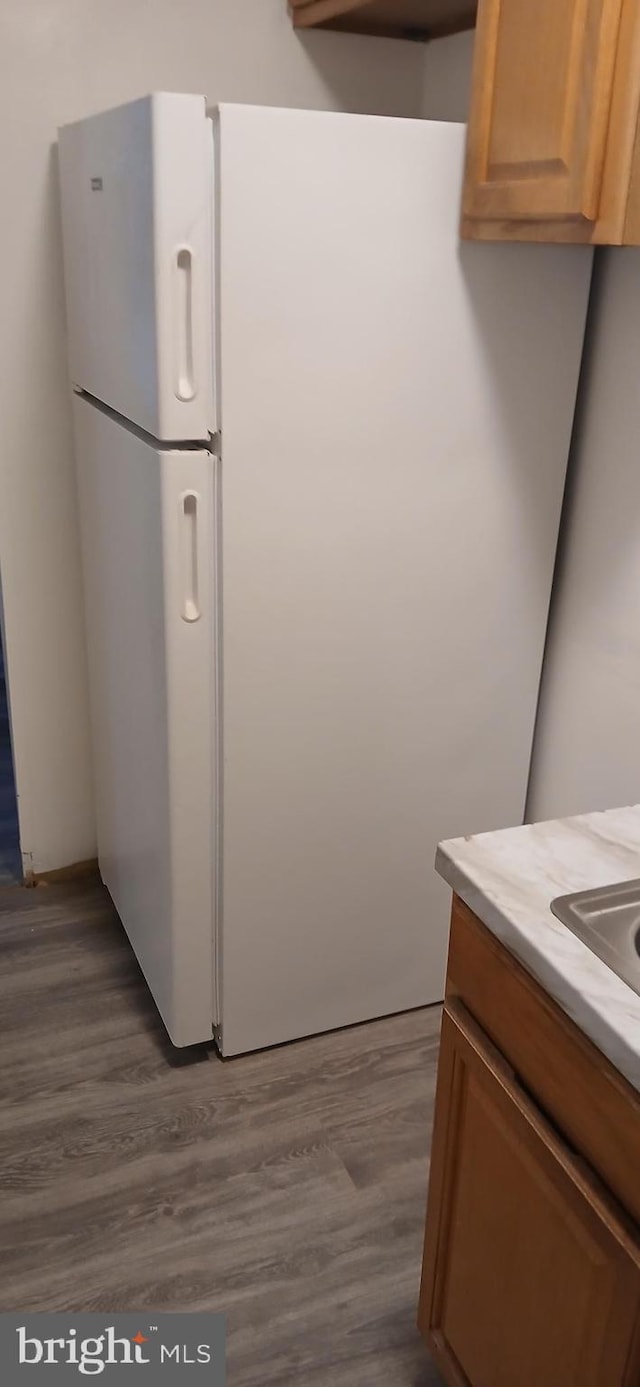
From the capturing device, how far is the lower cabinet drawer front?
39.3 inches

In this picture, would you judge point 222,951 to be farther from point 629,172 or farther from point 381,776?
point 629,172

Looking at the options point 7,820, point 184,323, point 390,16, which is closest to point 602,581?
point 184,323

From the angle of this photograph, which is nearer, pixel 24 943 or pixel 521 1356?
pixel 521 1356

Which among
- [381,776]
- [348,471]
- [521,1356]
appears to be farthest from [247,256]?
[521,1356]

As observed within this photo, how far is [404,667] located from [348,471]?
1.25 feet

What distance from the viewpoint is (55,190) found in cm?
217

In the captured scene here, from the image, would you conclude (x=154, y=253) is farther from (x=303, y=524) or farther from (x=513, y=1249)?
(x=513, y=1249)

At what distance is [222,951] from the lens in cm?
204

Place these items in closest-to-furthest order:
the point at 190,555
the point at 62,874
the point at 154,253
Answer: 1. the point at 154,253
2. the point at 190,555
3. the point at 62,874

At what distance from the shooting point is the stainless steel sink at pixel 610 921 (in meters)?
1.08

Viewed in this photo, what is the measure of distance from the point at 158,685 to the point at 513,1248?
1029mm

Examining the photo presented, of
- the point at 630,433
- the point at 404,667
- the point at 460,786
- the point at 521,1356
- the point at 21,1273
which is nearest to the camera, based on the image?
the point at 521,1356

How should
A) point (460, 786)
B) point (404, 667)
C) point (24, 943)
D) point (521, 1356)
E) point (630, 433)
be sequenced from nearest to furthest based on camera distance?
1. point (521, 1356)
2. point (630, 433)
3. point (404, 667)
4. point (460, 786)
5. point (24, 943)

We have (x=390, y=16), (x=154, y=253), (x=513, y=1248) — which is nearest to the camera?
(x=513, y=1248)
